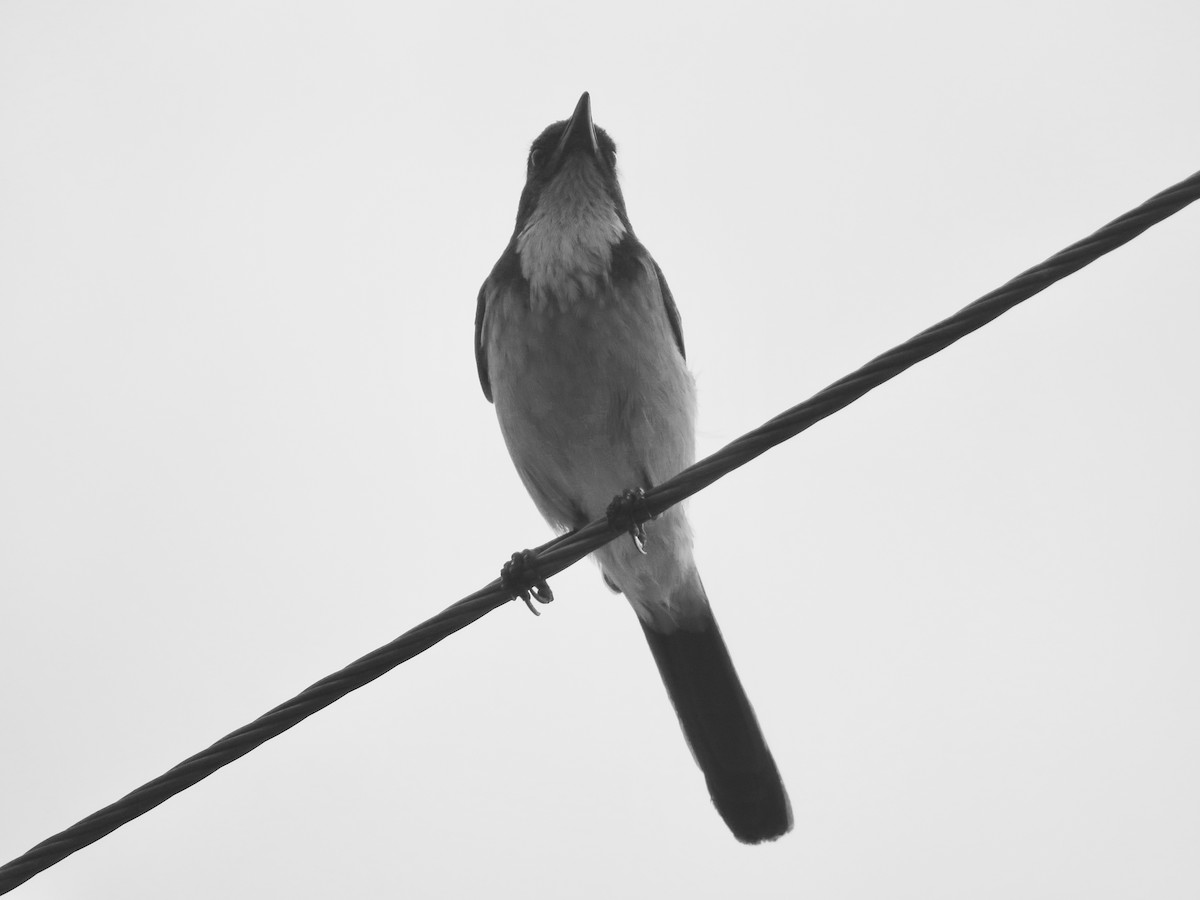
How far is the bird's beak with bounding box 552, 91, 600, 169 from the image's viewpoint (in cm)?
620

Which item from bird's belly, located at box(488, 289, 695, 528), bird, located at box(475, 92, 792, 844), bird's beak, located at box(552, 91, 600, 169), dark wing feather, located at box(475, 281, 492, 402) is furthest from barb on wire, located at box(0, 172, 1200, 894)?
bird's beak, located at box(552, 91, 600, 169)

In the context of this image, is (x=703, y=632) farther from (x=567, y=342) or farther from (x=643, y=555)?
(x=567, y=342)

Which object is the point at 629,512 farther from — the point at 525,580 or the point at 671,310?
the point at 671,310

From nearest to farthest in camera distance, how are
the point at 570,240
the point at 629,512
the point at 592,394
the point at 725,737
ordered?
1. the point at 629,512
2. the point at 592,394
3. the point at 570,240
4. the point at 725,737

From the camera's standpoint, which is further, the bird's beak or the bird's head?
the bird's beak

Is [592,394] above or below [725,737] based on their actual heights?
above

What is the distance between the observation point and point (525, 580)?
4316mm

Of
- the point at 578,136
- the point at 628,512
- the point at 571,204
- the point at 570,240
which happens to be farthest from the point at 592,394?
the point at 578,136

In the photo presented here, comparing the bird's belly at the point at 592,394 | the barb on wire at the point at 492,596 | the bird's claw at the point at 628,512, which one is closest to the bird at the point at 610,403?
the bird's belly at the point at 592,394

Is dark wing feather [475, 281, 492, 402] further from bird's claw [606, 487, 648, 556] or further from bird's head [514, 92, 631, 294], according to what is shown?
bird's claw [606, 487, 648, 556]

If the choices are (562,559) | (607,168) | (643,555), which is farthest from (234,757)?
(607,168)

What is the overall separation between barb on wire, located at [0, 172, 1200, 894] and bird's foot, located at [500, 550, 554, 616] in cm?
80

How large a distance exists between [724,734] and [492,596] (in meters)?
2.90

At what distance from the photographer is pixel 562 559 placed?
3.71m
